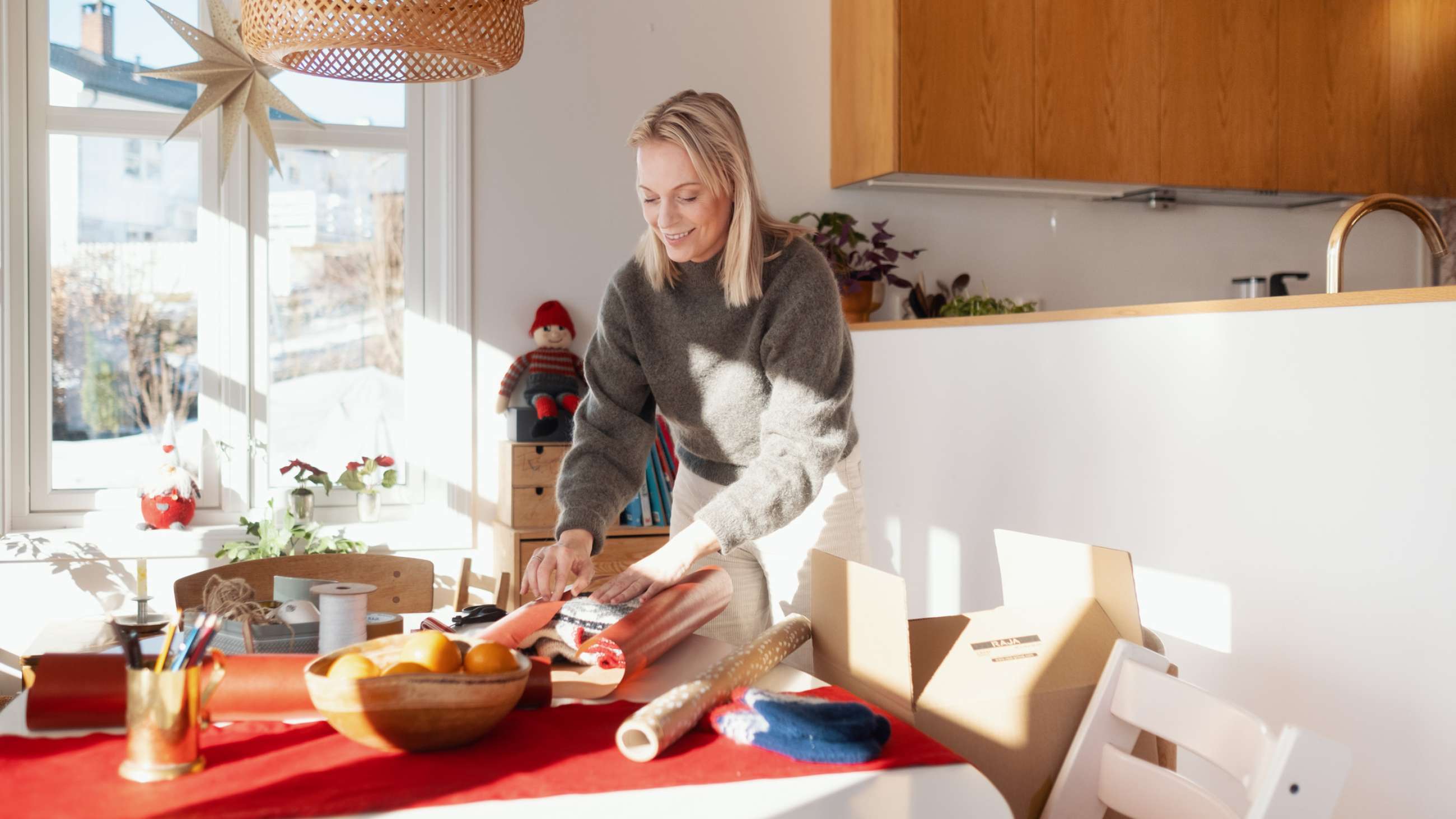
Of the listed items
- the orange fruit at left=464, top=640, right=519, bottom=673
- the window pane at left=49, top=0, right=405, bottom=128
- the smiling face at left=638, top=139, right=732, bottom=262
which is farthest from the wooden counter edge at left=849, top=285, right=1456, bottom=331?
the window pane at left=49, top=0, right=405, bottom=128

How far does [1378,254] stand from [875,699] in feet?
13.5

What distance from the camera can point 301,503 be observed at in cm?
348

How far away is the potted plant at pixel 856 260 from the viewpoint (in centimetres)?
373

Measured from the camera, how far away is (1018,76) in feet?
12.3

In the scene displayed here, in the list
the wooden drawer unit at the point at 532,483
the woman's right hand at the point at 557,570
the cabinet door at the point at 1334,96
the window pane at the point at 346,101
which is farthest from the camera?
the cabinet door at the point at 1334,96

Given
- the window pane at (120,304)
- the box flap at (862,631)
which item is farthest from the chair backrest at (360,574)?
the window pane at (120,304)

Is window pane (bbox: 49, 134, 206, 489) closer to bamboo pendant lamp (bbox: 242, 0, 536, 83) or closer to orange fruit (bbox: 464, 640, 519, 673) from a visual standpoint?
bamboo pendant lamp (bbox: 242, 0, 536, 83)

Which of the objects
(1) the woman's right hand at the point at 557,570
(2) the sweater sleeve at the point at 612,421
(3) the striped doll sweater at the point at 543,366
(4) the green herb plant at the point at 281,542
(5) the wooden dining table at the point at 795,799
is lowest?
(4) the green herb plant at the point at 281,542

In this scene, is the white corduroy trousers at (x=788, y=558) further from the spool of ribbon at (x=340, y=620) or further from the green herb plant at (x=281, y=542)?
the green herb plant at (x=281, y=542)

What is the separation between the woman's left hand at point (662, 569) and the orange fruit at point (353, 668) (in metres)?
0.43

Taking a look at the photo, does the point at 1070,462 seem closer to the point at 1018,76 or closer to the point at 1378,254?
the point at 1018,76

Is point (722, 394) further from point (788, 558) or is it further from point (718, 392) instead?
point (788, 558)

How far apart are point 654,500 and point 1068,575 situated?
6.77 ft

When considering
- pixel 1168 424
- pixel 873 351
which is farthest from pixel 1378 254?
pixel 1168 424
